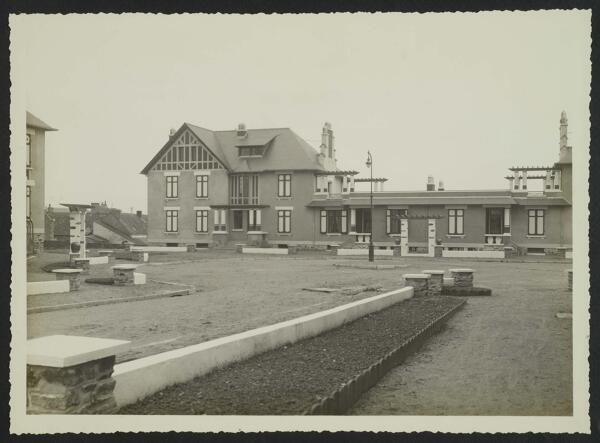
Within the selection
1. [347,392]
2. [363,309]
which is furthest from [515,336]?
[347,392]

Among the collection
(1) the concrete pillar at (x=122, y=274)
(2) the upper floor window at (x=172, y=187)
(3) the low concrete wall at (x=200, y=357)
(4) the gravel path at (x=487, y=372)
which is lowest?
(4) the gravel path at (x=487, y=372)

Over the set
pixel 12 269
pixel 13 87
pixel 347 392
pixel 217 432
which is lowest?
pixel 217 432

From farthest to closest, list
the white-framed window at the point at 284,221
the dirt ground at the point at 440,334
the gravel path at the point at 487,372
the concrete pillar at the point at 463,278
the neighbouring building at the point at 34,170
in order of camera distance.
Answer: the white-framed window at the point at 284,221 → the concrete pillar at the point at 463,278 → the neighbouring building at the point at 34,170 → the dirt ground at the point at 440,334 → the gravel path at the point at 487,372

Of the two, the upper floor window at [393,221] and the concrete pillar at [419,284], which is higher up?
the upper floor window at [393,221]

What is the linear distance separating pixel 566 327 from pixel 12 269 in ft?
26.9

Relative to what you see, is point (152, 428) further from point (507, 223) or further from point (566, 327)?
point (507, 223)

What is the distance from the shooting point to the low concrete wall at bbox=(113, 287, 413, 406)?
5.70 metres

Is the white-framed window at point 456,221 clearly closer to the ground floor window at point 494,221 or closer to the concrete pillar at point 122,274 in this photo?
the ground floor window at point 494,221

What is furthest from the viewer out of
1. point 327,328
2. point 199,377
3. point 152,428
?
point 327,328

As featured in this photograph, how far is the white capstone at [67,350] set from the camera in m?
4.85

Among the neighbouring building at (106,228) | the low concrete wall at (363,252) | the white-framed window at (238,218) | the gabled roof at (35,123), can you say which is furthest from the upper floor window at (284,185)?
the gabled roof at (35,123)

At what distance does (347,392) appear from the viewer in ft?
20.8

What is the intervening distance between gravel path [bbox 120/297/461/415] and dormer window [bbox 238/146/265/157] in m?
26.7

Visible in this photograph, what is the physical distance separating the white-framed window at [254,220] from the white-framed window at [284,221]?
1231mm
